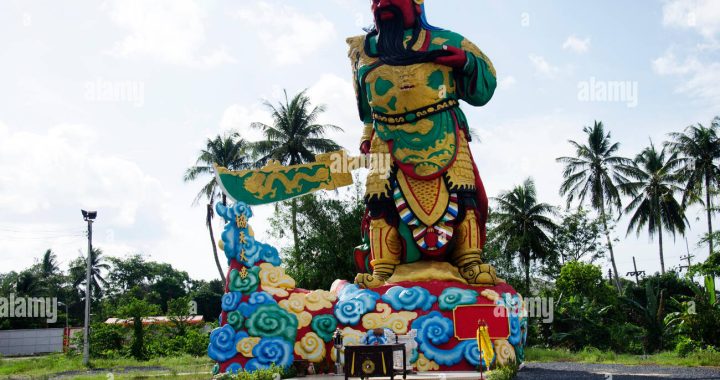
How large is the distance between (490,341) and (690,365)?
13.2 feet

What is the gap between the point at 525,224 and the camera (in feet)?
79.3

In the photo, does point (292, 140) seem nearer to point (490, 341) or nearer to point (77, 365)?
point (77, 365)

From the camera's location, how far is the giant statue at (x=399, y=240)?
8867 mm

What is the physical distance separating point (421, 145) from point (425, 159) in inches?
8.5

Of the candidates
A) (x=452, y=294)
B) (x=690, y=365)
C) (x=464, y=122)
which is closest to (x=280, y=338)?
(x=452, y=294)

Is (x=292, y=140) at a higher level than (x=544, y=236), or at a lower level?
higher

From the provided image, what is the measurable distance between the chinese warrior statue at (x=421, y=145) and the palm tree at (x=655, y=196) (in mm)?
16643

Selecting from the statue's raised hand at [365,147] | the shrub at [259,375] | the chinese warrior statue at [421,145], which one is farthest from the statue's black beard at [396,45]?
the shrub at [259,375]

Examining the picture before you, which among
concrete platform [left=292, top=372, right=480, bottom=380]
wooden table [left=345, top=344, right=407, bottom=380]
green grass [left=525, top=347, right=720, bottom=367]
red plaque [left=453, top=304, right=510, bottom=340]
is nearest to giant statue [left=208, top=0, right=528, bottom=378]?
red plaque [left=453, top=304, right=510, bottom=340]

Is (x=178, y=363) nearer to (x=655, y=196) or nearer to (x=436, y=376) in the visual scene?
(x=436, y=376)

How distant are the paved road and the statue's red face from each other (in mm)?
5260

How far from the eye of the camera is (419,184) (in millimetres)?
9758

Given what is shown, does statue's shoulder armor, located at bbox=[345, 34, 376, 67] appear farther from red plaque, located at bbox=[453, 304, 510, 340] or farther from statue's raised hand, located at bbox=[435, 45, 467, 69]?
red plaque, located at bbox=[453, 304, 510, 340]

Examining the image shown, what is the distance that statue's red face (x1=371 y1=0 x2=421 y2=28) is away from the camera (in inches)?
391
